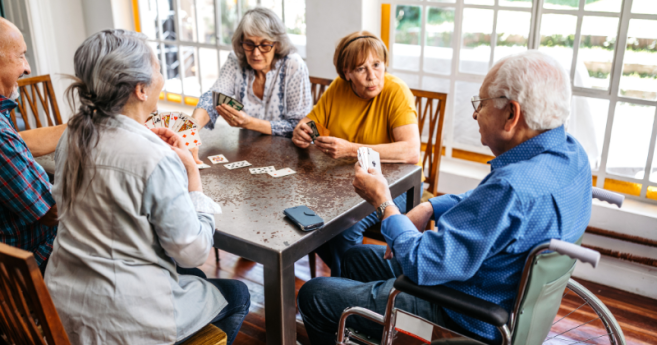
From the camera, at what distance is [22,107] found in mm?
2982

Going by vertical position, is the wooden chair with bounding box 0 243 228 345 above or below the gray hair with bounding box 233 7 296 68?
below

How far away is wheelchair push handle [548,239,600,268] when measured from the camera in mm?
1046

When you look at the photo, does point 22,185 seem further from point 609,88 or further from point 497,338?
point 609,88

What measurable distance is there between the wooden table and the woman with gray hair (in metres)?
0.19

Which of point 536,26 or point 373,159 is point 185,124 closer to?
point 373,159

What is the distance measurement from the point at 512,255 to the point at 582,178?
0.29m

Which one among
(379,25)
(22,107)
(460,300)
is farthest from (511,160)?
(22,107)

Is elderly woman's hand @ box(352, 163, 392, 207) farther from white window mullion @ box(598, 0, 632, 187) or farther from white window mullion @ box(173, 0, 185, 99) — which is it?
white window mullion @ box(173, 0, 185, 99)

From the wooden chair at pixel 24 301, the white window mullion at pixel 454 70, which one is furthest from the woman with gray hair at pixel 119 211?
the white window mullion at pixel 454 70

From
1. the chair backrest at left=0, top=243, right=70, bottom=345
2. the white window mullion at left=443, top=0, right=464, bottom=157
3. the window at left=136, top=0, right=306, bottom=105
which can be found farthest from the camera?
the window at left=136, top=0, right=306, bottom=105

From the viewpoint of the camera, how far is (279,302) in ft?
4.55

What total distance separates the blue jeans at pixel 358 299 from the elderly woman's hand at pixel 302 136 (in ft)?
2.13

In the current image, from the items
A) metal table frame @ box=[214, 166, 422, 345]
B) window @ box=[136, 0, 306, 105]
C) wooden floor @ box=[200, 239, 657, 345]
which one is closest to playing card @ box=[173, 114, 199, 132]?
metal table frame @ box=[214, 166, 422, 345]

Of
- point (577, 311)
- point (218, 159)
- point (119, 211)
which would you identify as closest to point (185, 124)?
point (218, 159)
